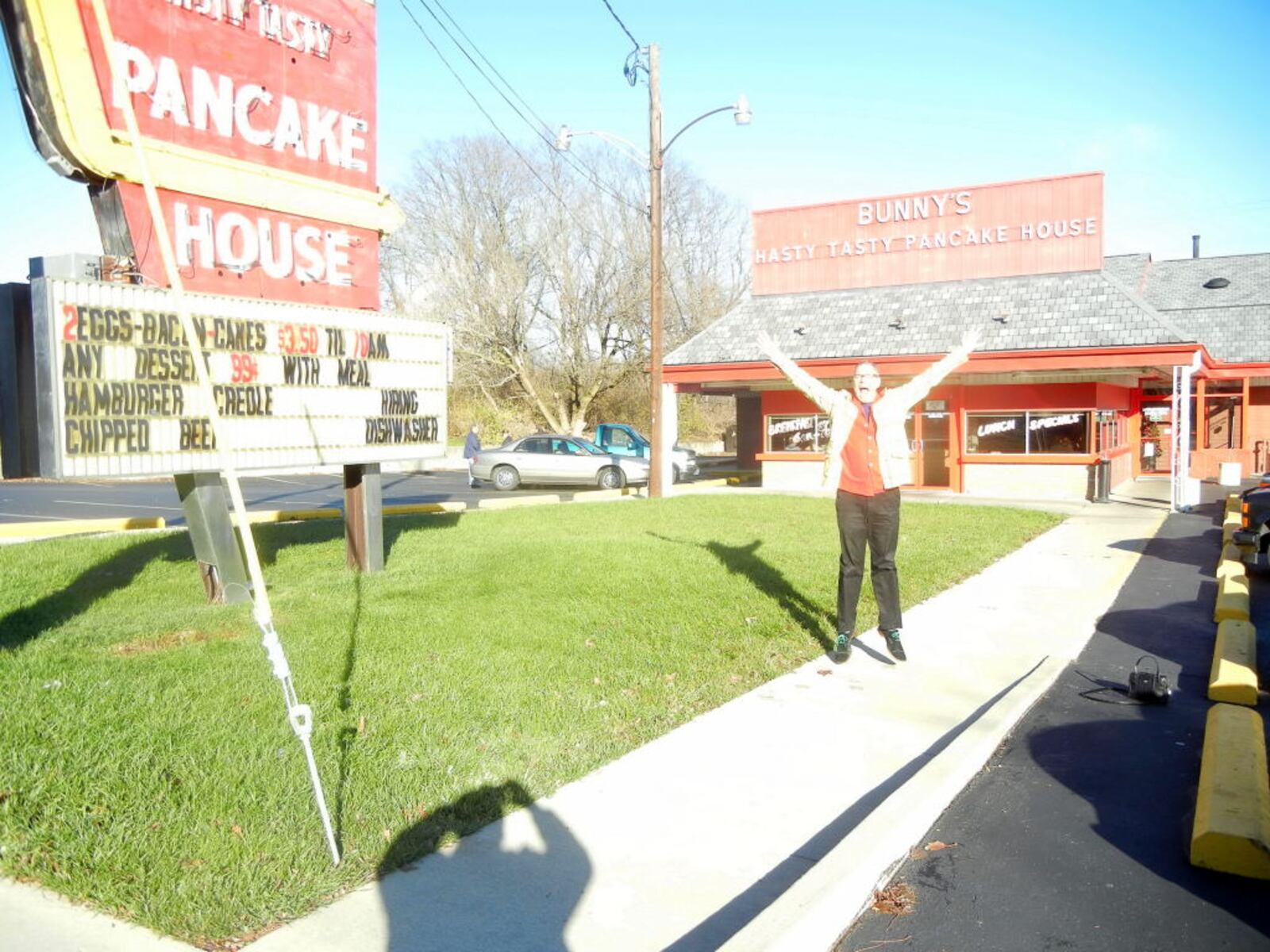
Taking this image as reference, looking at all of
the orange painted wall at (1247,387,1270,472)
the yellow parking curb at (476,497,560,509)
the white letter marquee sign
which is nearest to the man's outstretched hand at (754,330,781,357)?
the white letter marquee sign

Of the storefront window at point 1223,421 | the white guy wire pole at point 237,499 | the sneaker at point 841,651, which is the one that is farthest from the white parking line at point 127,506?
the storefront window at point 1223,421

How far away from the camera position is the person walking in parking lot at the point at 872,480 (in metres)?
6.78

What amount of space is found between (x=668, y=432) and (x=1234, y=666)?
16202mm

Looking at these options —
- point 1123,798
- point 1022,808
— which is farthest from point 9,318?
point 1123,798

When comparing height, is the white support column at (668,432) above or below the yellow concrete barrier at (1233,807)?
above

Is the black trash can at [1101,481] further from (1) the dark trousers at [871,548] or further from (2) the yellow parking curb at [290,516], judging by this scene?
(1) the dark trousers at [871,548]

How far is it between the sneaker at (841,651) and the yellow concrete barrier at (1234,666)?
217cm

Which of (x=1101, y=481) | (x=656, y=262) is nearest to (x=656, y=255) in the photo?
(x=656, y=262)

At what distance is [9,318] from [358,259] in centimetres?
381

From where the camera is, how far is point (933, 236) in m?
23.1

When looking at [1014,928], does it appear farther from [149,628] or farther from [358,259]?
[358,259]

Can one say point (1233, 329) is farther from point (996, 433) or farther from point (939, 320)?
point (939, 320)

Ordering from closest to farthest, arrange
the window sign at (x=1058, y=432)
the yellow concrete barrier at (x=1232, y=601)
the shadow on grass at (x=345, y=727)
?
1. the shadow on grass at (x=345, y=727)
2. the yellow concrete barrier at (x=1232, y=601)
3. the window sign at (x=1058, y=432)

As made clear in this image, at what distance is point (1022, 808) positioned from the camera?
15.1ft
